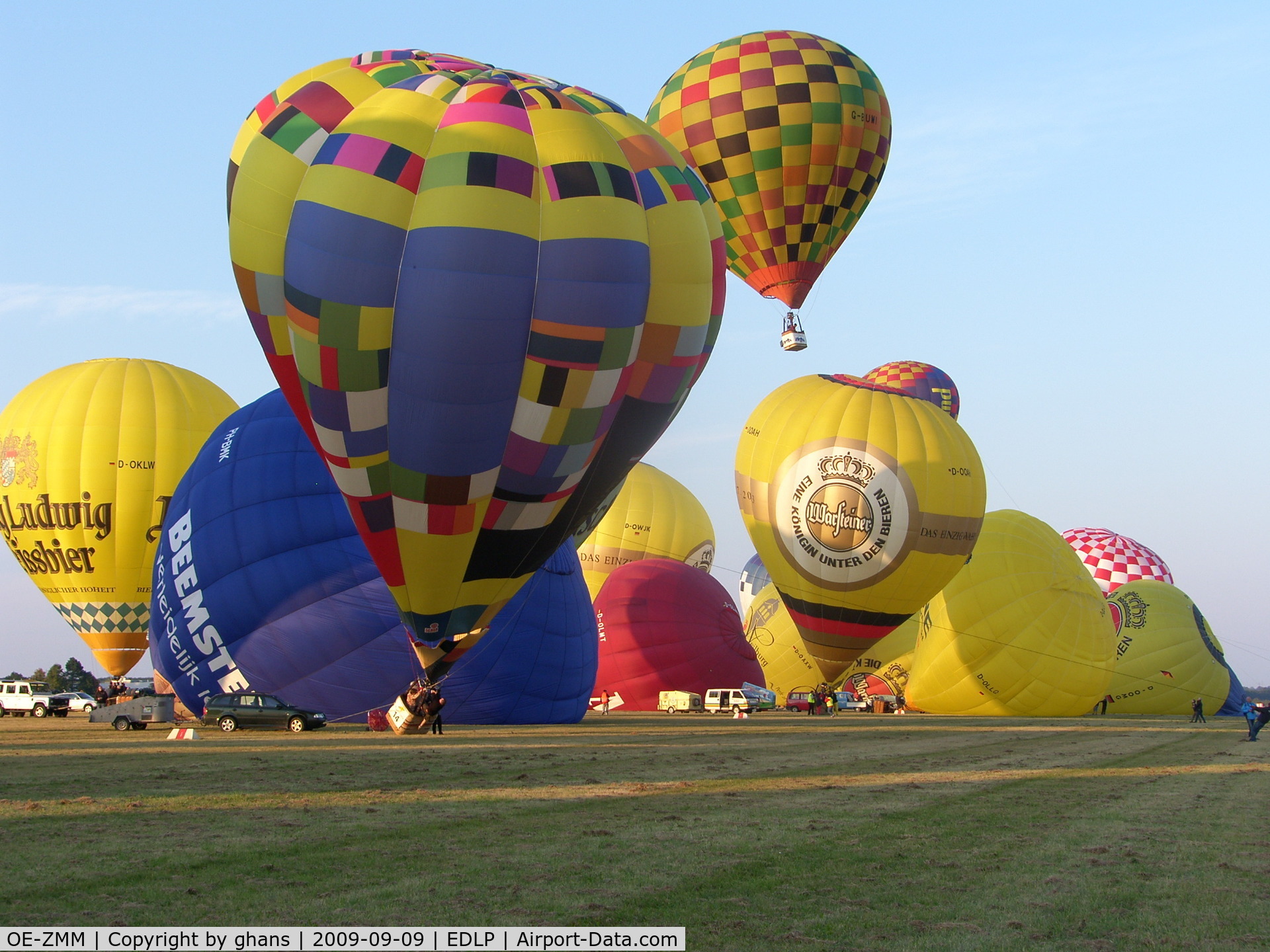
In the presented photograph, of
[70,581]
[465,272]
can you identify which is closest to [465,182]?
[465,272]

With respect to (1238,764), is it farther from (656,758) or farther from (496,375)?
(496,375)

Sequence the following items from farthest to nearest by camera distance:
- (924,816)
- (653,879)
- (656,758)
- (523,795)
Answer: (656,758) < (523,795) < (924,816) < (653,879)

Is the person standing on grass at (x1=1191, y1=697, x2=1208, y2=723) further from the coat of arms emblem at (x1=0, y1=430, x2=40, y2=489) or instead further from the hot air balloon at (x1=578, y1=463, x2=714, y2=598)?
the coat of arms emblem at (x1=0, y1=430, x2=40, y2=489)

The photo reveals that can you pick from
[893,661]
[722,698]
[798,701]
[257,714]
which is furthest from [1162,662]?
[257,714]

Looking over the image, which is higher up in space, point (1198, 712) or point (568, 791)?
point (568, 791)

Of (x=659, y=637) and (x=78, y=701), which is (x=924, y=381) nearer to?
(x=659, y=637)

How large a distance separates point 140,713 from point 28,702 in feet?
27.3

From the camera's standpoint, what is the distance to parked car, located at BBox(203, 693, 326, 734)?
57.0ft

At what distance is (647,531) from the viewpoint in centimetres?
3669

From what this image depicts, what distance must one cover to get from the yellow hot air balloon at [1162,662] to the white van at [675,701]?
33.8 ft

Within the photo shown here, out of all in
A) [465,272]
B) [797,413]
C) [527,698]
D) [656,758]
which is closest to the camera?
[465,272]

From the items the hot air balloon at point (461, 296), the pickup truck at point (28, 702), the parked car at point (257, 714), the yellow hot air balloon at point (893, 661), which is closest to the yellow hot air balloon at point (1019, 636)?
the yellow hot air balloon at point (893, 661)

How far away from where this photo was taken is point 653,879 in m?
6.23

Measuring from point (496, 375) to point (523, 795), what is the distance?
4.02 meters
